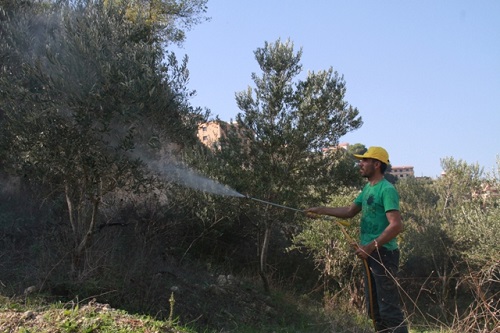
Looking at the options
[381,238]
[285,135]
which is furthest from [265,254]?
[381,238]

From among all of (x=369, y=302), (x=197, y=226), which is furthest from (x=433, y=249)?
(x=369, y=302)

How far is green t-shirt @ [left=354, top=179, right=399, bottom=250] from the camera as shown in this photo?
4736 millimetres

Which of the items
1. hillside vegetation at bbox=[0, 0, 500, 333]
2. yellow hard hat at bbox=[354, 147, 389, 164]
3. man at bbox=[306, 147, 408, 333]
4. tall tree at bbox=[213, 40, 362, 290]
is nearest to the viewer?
man at bbox=[306, 147, 408, 333]

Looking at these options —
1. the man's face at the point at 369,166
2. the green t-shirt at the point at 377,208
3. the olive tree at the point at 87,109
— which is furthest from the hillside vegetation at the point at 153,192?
the man's face at the point at 369,166

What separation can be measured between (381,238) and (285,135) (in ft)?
18.0

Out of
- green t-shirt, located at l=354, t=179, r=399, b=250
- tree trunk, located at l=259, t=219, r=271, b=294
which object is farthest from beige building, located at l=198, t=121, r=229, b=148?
green t-shirt, located at l=354, t=179, r=399, b=250

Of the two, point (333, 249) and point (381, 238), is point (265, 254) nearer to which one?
point (333, 249)

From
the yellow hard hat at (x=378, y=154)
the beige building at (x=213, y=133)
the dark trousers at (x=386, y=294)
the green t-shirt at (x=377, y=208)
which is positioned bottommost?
the dark trousers at (x=386, y=294)

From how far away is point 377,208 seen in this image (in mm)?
4871

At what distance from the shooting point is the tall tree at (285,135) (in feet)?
33.0

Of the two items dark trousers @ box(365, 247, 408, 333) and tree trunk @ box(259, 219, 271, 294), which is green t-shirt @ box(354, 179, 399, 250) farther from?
tree trunk @ box(259, 219, 271, 294)

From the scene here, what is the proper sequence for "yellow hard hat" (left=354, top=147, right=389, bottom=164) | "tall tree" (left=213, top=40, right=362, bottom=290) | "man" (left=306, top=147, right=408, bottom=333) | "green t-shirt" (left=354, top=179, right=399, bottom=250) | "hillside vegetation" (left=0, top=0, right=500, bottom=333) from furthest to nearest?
Answer: "tall tree" (left=213, top=40, right=362, bottom=290) → "hillside vegetation" (left=0, top=0, right=500, bottom=333) → "yellow hard hat" (left=354, top=147, right=389, bottom=164) → "green t-shirt" (left=354, top=179, right=399, bottom=250) → "man" (left=306, top=147, right=408, bottom=333)

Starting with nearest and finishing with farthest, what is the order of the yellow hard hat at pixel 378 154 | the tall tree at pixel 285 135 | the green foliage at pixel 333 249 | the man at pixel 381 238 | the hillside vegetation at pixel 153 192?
the man at pixel 381 238, the yellow hard hat at pixel 378 154, the hillside vegetation at pixel 153 192, the tall tree at pixel 285 135, the green foliage at pixel 333 249

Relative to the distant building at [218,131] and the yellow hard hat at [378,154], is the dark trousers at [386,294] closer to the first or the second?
the yellow hard hat at [378,154]
